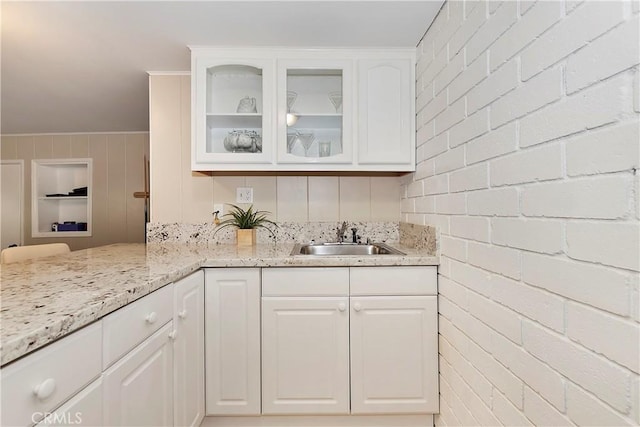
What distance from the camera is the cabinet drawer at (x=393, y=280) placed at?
4.85ft

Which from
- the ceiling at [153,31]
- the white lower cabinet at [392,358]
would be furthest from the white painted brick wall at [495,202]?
the ceiling at [153,31]

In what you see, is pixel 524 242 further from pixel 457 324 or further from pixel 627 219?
pixel 457 324

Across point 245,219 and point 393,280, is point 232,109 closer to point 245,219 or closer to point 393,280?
point 245,219

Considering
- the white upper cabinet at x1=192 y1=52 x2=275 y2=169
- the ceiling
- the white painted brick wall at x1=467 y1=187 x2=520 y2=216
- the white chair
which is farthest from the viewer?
the white upper cabinet at x1=192 y1=52 x2=275 y2=169

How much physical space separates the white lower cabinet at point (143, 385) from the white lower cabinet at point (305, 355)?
0.47 metres

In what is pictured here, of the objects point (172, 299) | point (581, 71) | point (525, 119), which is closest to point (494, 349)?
point (525, 119)

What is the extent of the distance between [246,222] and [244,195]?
8.4 inches

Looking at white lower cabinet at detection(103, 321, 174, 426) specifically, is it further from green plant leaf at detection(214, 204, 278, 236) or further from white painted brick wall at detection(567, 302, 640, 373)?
white painted brick wall at detection(567, 302, 640, 373)

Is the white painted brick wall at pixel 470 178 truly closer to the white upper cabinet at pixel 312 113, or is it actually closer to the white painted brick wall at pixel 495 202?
the white painted brick wall at pixel 495 202

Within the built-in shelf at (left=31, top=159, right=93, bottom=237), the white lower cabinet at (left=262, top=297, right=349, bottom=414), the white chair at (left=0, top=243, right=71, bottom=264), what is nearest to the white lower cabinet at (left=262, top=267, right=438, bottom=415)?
the white lower cabinet at (left=262, top=297, right=349, bottom=414)

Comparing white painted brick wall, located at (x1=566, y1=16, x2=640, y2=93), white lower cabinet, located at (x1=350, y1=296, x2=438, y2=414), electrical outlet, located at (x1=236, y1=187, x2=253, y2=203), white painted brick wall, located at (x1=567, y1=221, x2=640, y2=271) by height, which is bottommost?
white lower cabinet, located at (x1=350, y1=296, x2=438, y2=414)

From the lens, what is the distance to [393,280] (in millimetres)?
1479

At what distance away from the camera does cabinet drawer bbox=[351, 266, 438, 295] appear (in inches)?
58.2

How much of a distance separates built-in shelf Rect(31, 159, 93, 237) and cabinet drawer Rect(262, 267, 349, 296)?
344 centimetres
